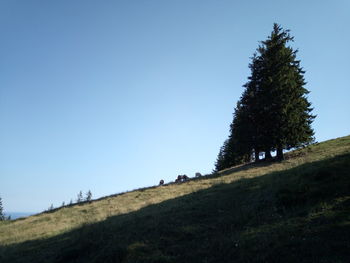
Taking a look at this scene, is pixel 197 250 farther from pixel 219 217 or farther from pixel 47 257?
pixel 47 257

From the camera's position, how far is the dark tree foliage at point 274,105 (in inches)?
1122

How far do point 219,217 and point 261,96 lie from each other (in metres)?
22.2

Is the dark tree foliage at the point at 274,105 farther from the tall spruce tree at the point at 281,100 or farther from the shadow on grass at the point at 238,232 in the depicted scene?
the shadow on grass at the point at 238,232

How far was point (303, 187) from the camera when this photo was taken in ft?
40.2

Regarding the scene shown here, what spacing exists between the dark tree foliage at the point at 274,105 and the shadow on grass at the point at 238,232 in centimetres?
1466

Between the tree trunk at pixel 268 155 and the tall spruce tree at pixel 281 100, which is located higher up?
the tall spruce tree at pixel 281 100

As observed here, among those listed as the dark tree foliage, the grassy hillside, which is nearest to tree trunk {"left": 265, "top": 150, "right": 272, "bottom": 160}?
the dark tree foliage

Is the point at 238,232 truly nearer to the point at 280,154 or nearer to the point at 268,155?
the point at 280,154

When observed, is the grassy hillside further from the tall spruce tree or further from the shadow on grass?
the tall spruce tree

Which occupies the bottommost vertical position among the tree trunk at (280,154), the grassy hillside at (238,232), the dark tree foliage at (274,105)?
the grassy hillside at (238,232)

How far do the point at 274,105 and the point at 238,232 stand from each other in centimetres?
2291

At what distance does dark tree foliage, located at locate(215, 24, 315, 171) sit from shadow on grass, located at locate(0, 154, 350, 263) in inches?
577

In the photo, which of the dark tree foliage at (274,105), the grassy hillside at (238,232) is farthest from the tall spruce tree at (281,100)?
the grassy hillside at (238,232)

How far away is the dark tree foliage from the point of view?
28.5 m
